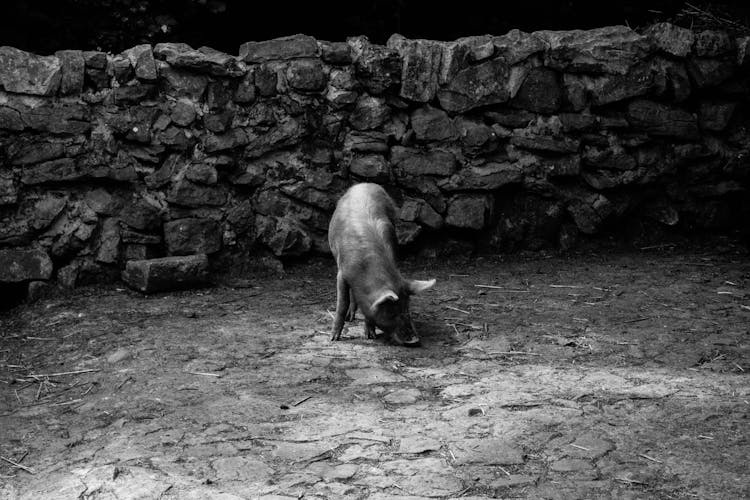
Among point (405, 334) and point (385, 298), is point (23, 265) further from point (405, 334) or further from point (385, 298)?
point (405, 334)

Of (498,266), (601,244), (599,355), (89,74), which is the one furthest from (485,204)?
(89,74)

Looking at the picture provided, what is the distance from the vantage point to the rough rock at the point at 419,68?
743 centimetres

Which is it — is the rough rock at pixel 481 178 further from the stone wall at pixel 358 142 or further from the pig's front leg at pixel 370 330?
the pig's front leg at pixel 370 330

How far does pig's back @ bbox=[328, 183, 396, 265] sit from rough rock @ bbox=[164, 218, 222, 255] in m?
1.17

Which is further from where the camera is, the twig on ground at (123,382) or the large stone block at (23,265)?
the large stone block at (23,265)

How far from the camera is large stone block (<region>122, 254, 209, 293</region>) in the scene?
671 centimetres

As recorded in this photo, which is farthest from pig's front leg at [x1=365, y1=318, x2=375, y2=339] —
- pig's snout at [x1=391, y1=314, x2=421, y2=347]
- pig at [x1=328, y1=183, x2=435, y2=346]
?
pig's snout at [x1=391, y1=314, x2=421, y2=347]

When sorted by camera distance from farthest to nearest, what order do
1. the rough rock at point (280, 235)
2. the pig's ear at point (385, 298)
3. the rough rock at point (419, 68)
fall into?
the rough rock at point (419, 68), the rough rock at point (280, 235), the pig's ear at point (385, 298)

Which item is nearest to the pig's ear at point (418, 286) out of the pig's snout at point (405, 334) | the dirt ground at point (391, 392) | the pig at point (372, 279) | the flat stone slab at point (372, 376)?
the pig at point (372, 279)

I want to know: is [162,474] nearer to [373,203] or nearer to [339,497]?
[339,497]

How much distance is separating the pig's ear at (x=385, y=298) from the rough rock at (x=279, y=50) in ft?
8.06

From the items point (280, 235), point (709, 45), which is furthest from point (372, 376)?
point (709, 45)

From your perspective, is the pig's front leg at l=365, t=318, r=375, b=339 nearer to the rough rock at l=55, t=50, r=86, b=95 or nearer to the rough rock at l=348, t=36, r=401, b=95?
the rough rock at l=348, t=36, r=401, b=95

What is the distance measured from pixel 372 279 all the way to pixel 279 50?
2374 mm
